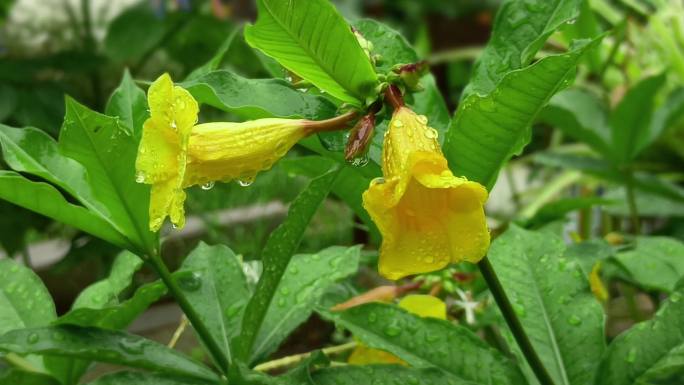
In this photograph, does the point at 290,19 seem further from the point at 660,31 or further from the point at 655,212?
the point at 660,31

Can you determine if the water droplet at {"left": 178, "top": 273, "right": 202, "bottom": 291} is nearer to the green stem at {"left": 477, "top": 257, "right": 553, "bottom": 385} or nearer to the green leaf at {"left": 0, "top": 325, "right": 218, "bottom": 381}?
the green leaf at {"left": 0, "top": 325, "right": 218, "bottom": 381}

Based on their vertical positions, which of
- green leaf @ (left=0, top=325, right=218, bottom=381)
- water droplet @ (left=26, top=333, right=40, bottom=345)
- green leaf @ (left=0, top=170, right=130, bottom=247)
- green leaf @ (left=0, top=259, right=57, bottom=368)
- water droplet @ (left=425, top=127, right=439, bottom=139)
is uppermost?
water droplet @ (left=425, top=127, right=439, bottom=139)

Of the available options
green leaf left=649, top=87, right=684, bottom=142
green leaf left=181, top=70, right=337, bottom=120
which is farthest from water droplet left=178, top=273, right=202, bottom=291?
green leaf left=649, top=87, right=684, bottom=142

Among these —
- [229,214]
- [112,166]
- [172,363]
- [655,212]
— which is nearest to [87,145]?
[112,166]

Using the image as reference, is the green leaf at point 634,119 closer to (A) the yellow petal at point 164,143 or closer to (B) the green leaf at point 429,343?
(B) the green leaf at point 429,343

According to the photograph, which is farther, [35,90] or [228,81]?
[35,90]

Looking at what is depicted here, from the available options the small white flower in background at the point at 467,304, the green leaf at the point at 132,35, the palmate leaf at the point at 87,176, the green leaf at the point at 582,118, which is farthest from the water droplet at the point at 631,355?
the green leaf at the point at 132,35
